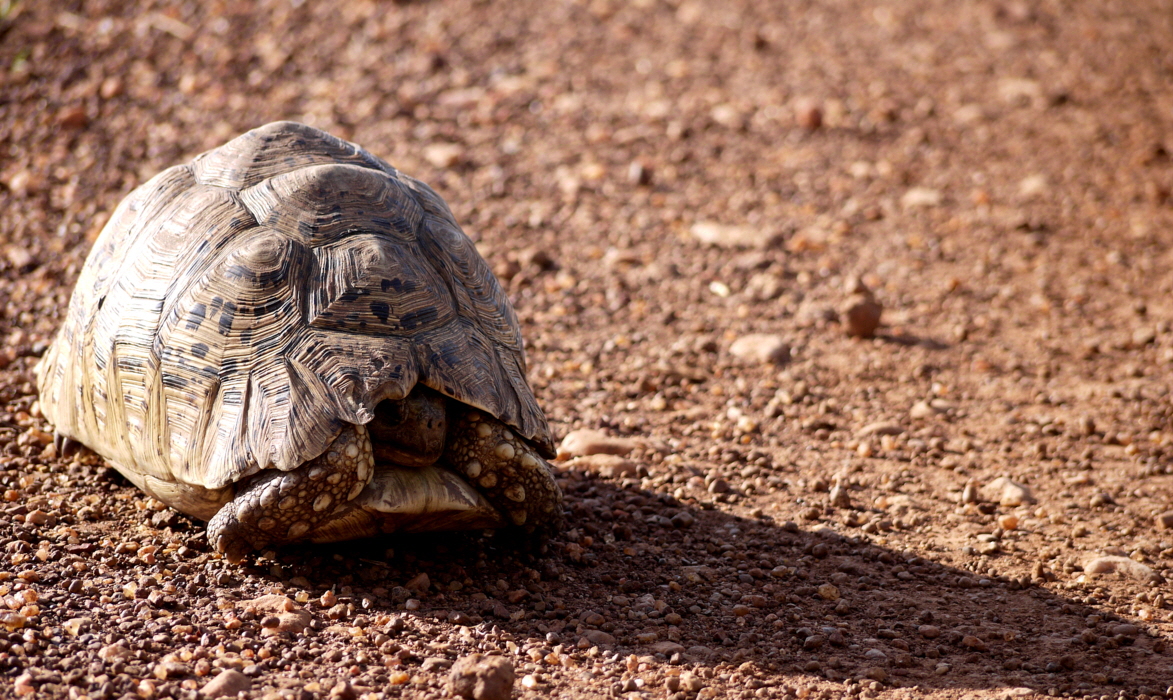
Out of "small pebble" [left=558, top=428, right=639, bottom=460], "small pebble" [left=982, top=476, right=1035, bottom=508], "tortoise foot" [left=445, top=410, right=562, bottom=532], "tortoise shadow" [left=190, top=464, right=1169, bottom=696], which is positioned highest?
"tortoise foot" [left=445, top=410, right=562, bottom=532]

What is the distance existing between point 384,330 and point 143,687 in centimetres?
113

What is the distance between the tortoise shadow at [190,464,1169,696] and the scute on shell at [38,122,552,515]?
1.46 feet

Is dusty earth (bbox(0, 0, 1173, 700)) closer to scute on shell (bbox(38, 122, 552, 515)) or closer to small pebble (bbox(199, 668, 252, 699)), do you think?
small pebble (bbox(199, 668, 252, 699))

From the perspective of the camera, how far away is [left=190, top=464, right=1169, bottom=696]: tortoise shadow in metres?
2.91

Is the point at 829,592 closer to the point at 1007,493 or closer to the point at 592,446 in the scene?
the point at 1007,493

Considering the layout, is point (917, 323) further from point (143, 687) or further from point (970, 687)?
point (143, 687)

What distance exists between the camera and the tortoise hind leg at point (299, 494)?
2.94 metres

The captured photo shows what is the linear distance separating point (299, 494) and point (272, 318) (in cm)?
53

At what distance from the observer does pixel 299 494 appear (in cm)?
294

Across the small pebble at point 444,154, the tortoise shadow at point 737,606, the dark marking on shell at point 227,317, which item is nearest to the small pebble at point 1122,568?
the tortoise shadow at point 737,606

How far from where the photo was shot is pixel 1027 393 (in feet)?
15.6

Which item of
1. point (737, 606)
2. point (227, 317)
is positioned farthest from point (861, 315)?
point (227, 317)

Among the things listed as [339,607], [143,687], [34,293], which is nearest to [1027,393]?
[339,607]

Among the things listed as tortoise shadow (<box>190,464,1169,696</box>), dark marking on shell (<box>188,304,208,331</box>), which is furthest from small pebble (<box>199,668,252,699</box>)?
dark marking on shell (<box>188,304,208,331</box>)
